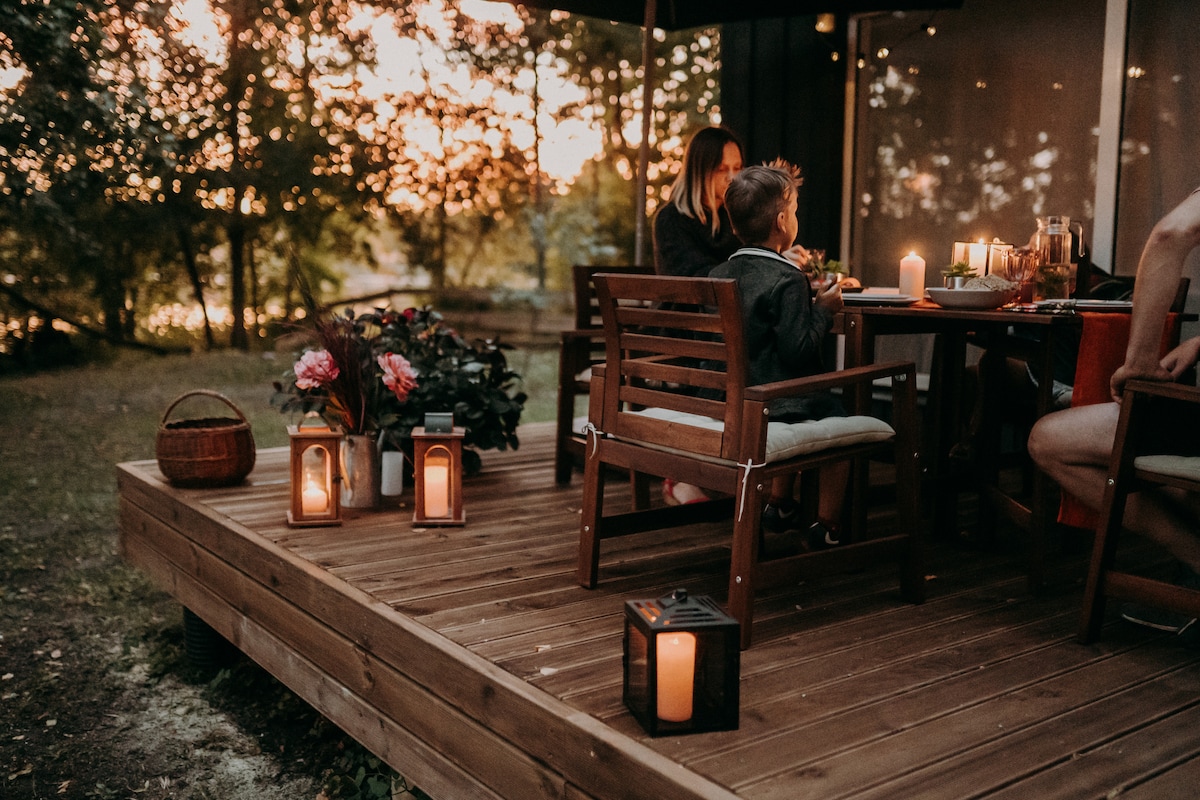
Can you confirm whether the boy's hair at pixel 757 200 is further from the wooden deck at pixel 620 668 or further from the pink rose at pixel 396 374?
the pink rose at pixel 396 374

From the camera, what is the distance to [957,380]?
313cm

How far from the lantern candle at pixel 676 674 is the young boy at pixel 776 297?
0.80 metres

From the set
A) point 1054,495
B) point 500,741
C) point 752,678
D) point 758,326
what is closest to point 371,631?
point 500,741

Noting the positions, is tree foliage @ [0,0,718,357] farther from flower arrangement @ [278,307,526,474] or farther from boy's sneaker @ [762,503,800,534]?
boy's sneaker @ [762,503,800,534]

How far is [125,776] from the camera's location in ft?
10.3

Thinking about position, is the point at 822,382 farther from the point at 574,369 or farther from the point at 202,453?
the point at 202,453

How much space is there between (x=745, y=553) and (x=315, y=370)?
5.53 ft

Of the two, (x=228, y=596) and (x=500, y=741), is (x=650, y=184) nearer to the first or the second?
(x=228, y=596)

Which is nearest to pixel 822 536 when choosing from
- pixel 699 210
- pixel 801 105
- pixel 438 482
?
pixel 438 482

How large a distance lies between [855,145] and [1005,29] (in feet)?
2.76

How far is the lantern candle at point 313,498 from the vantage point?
3170 mm

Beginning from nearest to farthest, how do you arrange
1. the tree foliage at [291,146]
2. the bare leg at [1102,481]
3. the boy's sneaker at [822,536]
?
the bare leg at [1102,481] → the boy's sneaker at [822,536] → the tree foliage at [291,146]

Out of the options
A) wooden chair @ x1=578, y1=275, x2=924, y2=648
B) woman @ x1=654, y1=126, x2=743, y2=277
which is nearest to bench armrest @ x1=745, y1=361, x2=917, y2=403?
wooden chair @ x1=578, y1=275, x2=924, y2=648

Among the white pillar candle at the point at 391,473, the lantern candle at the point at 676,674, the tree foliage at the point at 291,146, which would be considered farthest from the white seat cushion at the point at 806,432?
the tree foliage at the point at 291,146
